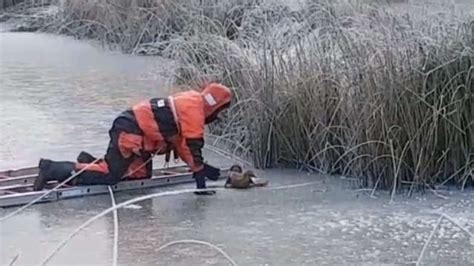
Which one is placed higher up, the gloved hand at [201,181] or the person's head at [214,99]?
the person's head at [214,99]

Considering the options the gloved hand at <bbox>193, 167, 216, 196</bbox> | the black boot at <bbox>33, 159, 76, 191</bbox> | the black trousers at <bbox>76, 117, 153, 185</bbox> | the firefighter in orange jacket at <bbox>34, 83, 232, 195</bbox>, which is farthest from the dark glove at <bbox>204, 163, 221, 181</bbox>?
the black boot at <bbox>33, 159, 76, 191</bbox>

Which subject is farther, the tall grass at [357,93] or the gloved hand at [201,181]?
the tall grass at [357,93]

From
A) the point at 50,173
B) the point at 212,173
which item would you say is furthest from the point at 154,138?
the point at 50,173

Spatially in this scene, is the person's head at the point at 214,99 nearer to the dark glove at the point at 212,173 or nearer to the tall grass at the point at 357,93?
the dark glove at the point at 212,173

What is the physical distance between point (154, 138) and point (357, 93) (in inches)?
57.7

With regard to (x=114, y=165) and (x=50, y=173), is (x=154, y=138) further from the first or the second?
(x=50, y=173)

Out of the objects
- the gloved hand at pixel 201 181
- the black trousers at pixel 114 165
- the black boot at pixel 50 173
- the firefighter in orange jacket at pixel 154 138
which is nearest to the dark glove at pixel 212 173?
the firefighter in orange jacket at pixel 154 138

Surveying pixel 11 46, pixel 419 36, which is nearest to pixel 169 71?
pixel 419 36

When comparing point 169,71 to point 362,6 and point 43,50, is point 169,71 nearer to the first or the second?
point 362,6

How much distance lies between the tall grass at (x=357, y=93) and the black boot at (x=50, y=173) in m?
1.60

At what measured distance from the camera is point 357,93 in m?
7.52

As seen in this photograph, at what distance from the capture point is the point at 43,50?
15969mm

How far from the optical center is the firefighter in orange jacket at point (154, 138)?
273 inches

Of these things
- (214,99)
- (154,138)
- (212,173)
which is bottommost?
(212,173)
